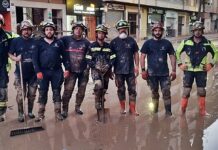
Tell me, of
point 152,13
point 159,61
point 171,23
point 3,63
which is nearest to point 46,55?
point 3,63

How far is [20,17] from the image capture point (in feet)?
82.8

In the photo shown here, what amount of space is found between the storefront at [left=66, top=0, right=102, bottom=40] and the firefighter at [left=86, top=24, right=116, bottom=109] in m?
22.0

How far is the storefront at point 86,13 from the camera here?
29.5 meters

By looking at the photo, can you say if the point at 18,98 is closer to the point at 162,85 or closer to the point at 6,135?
the point at 6,135

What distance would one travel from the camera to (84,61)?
24.5 ft

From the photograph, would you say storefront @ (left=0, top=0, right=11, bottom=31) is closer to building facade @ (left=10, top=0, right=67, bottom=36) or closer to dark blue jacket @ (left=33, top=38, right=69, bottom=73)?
building facade @ (left=10, top=0, right=67, bottom=36)

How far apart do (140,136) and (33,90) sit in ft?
8.03

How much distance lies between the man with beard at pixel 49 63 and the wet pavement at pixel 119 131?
1.48 ft

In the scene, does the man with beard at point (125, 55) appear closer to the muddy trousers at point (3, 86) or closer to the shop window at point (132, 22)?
the muddy trousers at point (3, 86)

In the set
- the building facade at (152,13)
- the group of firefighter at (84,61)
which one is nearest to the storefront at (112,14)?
the building facade at (152,13)

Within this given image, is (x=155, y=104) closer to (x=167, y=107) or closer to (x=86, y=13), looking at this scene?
(x=167, y=107)

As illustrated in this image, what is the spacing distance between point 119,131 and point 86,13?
25.5 m

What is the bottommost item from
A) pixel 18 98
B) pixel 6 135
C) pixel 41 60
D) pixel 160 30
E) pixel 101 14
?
pixel 6 135

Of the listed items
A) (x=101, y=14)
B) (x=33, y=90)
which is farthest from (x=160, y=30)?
(x=101, y=14)
